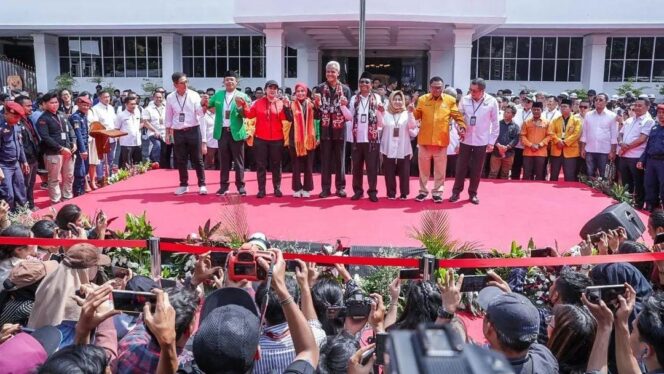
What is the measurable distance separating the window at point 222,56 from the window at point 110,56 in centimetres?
116

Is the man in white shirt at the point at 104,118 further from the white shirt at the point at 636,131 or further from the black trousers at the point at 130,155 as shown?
the white shirt at the point at 636,131

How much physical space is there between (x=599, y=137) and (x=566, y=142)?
0.47m

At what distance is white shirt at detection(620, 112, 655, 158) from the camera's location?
8.55 meters

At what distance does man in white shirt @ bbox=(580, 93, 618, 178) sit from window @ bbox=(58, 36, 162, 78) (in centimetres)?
1605

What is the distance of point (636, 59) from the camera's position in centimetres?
1923

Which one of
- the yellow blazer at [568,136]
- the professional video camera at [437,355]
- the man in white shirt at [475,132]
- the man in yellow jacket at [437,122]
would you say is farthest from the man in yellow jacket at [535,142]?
the professional video camera at [437,355]

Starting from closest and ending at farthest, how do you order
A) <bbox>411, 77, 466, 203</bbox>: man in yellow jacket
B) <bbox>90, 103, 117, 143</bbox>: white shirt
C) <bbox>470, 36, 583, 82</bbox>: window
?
<bbox>411, 77, 466, 203</bbox>: man in yellow jacket
<bbox>90, 103, 117, 143</bbox>: white shirt
<bbox>470, 36, 583, 82</bbox>: window

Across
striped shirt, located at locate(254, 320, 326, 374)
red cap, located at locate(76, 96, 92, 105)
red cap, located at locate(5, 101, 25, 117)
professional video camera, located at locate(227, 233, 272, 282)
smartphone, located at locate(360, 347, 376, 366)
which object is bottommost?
striped shirt, located at locate(254, 320, 326, 374)

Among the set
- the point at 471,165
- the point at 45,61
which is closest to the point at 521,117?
the point at 471,165

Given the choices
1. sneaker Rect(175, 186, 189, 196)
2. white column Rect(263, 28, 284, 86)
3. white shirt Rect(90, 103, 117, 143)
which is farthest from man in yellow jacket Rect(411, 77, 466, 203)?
white column Rect(263, 28, 284, 86)

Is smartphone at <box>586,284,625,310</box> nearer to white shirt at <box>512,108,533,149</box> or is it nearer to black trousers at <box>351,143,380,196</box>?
black trousers at <box>351,143,380,196</box>

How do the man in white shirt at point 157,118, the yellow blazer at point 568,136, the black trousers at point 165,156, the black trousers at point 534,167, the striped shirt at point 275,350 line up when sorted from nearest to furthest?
the striped shirt at point 275,350, the yellow blazer at point 568,136, the black trousers at point 534,167, the black trousers at point 165,156, the man in white shirt at point 157,118

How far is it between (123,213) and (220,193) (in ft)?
4.21

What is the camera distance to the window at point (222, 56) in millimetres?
20861
